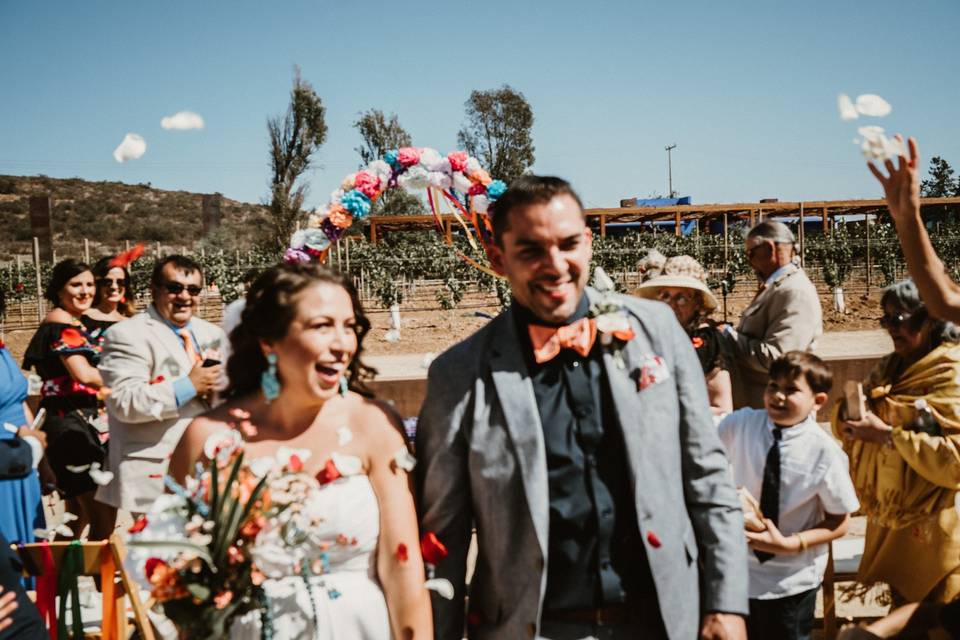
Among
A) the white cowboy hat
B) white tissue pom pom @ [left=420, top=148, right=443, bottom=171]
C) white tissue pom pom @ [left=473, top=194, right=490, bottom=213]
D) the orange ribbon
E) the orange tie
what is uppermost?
white tissue pom pom @ [left=420, top=148, right=443, bottom=171]

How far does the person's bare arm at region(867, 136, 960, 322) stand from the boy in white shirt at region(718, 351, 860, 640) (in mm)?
612

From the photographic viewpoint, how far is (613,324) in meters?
2.10

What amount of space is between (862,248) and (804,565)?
23144mm

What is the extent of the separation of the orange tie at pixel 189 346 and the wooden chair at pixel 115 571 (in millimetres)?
1443

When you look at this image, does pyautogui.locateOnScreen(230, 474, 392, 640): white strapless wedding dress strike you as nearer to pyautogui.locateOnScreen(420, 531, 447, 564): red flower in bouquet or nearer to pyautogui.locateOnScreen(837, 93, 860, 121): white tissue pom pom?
pyautogui.locateOnScreen(420, 531, 447, 564): red flower in bouquet

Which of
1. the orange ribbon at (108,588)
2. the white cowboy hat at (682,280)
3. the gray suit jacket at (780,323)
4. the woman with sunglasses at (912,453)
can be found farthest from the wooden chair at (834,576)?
the orange ribbon at (108,588)

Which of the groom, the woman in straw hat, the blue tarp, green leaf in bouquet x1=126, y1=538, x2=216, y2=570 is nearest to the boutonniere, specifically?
the groom

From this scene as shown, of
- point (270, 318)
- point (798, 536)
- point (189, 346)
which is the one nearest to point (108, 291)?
point (189, 346)

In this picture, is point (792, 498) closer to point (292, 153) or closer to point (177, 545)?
point (177, 545)

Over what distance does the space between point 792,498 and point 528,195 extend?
68.6 inches

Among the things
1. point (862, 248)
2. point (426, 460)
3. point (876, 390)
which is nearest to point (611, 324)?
point (426, 460)

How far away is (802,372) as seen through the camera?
3061mm

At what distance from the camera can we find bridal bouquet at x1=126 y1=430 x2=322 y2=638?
1.91m

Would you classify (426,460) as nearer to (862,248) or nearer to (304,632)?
(304,632)
